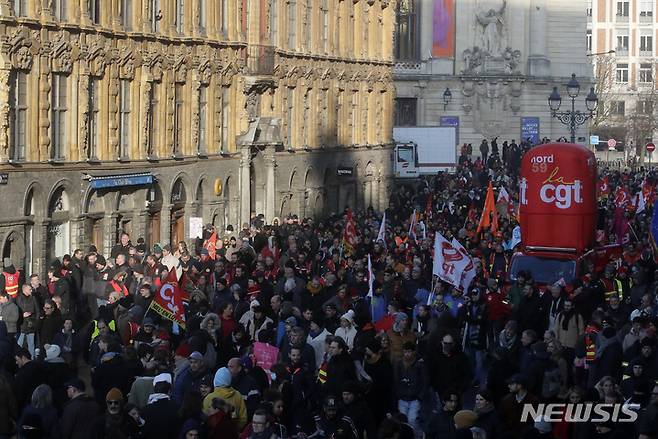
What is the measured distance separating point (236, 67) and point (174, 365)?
32517 mm

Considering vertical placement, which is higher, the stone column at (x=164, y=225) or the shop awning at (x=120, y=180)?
the shop awning at (x=120, y=180)

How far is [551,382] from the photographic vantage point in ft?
65.4

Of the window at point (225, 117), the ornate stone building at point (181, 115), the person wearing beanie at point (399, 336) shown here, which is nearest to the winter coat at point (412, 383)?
the person wearing beanie at point (399, 336)

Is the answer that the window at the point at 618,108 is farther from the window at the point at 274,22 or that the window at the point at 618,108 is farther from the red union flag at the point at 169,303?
the red union flag at the point at 169,303

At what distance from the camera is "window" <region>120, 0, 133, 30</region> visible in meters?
44.2

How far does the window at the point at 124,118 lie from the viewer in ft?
145

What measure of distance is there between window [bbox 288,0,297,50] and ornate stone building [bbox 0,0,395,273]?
57 millimetres

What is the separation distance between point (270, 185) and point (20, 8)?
56.0ft

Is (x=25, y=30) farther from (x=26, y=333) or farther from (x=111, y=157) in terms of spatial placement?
(x=26, y=333)

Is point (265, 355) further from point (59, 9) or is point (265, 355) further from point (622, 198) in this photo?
point (622, 198)

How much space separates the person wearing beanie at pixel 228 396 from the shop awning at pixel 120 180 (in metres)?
23.7

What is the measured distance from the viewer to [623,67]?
124062mm

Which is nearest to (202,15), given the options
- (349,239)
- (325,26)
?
(325,26)

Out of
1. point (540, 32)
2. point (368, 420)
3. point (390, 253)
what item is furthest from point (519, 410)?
point (540, 32)
